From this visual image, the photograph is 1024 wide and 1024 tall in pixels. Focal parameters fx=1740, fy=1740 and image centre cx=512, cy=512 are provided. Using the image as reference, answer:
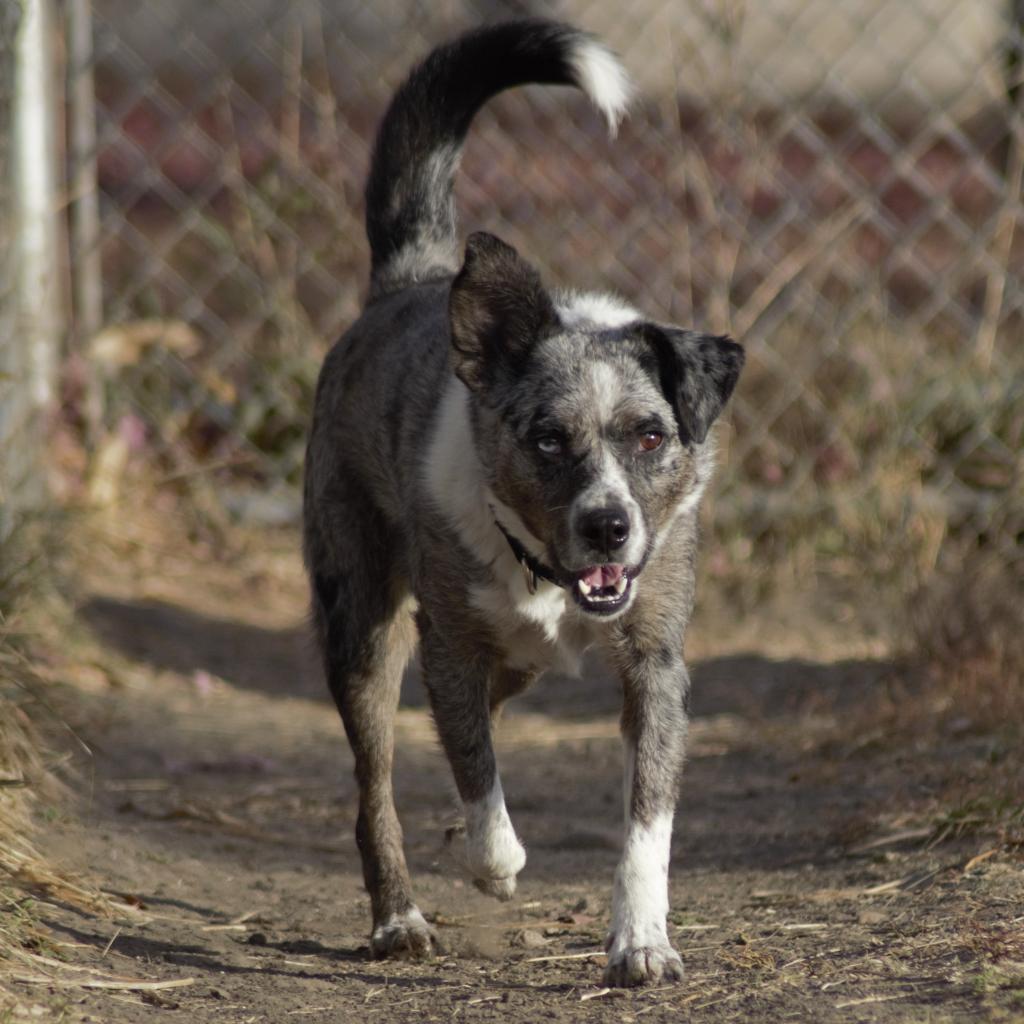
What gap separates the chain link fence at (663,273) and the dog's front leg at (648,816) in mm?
3020

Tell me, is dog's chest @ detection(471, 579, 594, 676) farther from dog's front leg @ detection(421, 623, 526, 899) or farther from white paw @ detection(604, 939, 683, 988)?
white paw @ detection(604, 939, 683, 988)

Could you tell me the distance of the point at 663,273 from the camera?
22.0 ft

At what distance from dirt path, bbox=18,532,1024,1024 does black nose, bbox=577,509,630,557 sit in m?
0.74

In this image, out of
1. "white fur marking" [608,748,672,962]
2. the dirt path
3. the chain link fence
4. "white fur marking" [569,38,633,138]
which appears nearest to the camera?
the dirt path

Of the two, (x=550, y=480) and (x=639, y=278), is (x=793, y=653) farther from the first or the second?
(x=550, y=480)

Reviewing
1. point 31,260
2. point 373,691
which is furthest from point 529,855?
point 31,260

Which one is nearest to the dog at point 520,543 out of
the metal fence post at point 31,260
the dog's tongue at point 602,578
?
the dog's tongue at point 602,578

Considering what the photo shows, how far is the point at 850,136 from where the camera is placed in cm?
677

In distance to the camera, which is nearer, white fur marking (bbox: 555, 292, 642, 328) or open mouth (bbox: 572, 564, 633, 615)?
open mouth (bbox: 572, 564, 633, 615)

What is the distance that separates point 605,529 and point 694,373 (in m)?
0.42

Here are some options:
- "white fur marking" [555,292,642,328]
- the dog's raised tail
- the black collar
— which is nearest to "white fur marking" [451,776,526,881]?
the black collar

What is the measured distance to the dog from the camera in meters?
3.13

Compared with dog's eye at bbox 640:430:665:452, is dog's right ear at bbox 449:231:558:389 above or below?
above

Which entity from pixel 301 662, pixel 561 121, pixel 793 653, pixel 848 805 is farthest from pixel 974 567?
pixel 561 121
